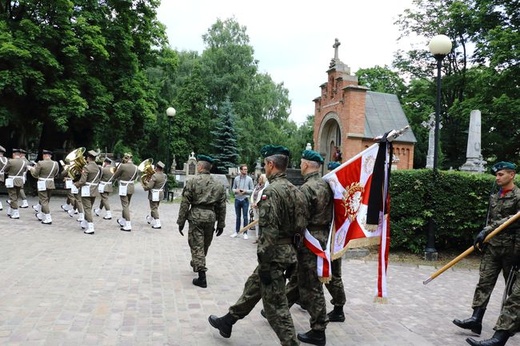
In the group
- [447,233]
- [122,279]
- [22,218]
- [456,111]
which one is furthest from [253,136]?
[122,279]

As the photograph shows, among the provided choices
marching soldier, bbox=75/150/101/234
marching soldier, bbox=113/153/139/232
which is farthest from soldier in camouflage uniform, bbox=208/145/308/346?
marching soldier, bbox=113/153/139/232

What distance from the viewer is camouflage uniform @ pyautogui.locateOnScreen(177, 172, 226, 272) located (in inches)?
300

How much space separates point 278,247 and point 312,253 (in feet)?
2.13

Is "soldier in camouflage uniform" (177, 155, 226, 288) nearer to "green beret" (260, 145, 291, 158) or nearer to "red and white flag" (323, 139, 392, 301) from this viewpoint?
"red and white flag" (323, 139, 392, 301)

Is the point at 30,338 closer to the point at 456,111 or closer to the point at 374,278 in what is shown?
the point at 374,278

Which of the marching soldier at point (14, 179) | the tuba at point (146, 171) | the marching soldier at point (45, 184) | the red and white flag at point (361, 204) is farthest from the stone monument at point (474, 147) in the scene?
the marching soldier at point (14, 179)

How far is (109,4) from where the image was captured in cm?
2331

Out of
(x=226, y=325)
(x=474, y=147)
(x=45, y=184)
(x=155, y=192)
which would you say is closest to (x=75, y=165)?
(x=45, y=184)

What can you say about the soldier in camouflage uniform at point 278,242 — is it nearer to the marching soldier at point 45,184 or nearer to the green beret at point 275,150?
the green beret at point 275,150

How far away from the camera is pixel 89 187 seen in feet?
40.8

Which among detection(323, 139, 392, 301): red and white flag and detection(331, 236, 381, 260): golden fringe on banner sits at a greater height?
detection(323, 139, 392, 301): red and white flag

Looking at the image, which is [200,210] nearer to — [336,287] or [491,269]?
[336,287]

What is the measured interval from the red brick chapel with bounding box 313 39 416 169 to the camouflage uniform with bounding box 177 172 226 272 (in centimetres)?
2207

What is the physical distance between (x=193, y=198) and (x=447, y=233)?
661cm
